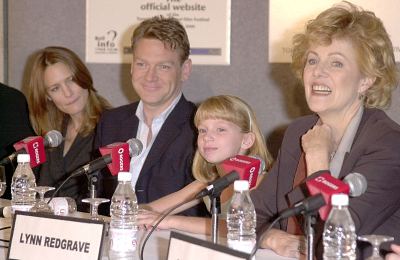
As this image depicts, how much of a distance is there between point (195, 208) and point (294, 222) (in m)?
0.94

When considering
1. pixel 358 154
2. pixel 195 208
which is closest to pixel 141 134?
pixel 195 208

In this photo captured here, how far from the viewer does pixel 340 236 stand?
1993 millimetres

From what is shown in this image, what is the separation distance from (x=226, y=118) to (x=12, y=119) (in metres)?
1.84

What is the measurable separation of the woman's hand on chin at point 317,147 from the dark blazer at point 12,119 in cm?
232

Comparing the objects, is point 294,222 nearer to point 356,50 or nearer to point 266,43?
point 356,50

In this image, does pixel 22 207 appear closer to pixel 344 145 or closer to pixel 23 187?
pixel 23 187

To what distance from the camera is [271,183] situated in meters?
2.93

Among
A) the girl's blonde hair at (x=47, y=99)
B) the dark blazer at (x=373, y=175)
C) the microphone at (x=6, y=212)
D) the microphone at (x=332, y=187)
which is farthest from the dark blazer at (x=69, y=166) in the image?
the microphone at (x=332, y=187)

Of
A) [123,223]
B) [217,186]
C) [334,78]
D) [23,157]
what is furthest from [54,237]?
[334,78]

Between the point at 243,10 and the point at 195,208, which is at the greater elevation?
the point at 243,10

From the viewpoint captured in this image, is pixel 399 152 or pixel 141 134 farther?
pixel 141 134

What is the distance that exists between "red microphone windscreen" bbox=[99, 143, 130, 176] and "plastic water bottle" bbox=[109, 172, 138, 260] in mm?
57

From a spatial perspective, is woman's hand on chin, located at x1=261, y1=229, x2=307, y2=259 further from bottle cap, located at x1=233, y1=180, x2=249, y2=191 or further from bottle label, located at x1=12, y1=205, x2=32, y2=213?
bottle label, located at x1=12, y1=205, x2=32, y2=213

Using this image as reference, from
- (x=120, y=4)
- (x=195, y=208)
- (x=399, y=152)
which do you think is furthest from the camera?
(x=120, y=4)
